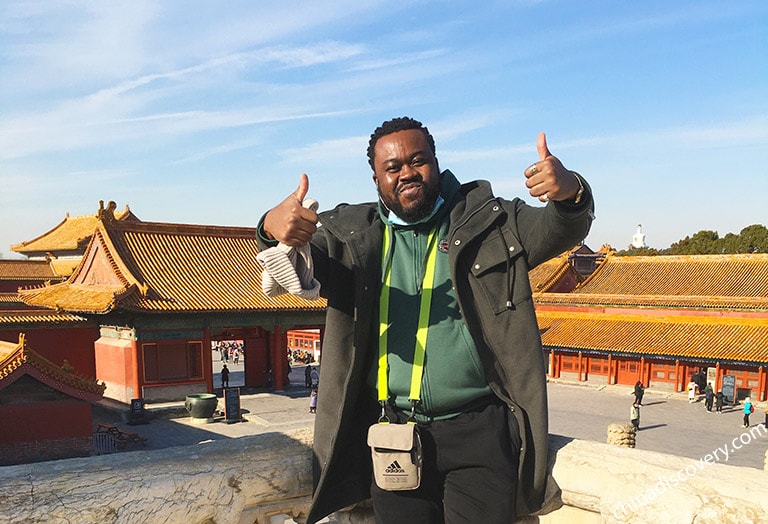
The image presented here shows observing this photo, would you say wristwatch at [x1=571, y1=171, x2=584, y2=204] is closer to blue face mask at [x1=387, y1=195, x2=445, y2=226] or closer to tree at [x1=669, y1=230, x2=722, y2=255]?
blue face mask at [x1=387, y1=195, x2=445, y2=226]

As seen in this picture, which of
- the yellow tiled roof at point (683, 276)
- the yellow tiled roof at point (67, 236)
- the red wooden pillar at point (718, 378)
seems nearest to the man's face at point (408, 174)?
the red wooden pillar at point (718, 378)

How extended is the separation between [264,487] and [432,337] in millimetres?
860

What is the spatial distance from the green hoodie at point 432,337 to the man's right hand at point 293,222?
451 millimetres

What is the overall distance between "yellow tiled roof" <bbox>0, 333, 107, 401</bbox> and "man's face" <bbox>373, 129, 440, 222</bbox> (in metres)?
11.0

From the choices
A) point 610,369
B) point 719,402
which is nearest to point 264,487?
point 719,402

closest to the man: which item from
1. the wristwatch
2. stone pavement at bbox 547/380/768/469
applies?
the wristwatch

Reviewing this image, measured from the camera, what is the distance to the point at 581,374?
899 inches

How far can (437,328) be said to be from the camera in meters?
2.03

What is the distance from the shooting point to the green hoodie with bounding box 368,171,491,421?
200 cm

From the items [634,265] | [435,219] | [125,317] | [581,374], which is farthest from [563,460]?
[634,265]

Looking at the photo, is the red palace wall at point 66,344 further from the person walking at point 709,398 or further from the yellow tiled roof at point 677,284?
the person walking at point 709,398

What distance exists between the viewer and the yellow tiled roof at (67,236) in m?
30.7

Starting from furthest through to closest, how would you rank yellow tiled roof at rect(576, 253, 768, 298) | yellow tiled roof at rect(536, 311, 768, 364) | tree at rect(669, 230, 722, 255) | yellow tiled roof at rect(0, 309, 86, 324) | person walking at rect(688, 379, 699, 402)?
1. tree at rect(669, 230, 722, 255)
2. yellow tiled roof at rect(576, 253, 768, 298)
3. person walking at rect(688, 379, 699, 402)
4. yellow tiled roof at rect(536, 311, 768, 364)
5. yellow tiled roof at rect(0, 309, 86, 324)

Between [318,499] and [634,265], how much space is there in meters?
26.5
